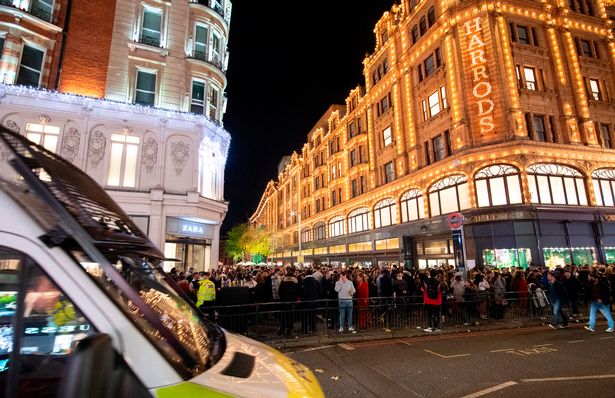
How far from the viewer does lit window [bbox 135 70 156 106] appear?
19297 millimetres

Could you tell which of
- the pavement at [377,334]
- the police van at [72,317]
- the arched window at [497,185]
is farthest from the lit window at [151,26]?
the arched window at [497,185]

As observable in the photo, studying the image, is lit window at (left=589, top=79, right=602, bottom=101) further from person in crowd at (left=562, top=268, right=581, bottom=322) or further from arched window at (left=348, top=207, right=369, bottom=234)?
person in crowd at (left=562, top=268, right=581, bottom=322)

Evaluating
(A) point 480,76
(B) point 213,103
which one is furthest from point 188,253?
(A) point 480,76

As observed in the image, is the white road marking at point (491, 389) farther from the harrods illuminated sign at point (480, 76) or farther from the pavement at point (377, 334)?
the harrods illuminated sign at point (480, 76)

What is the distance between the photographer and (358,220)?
40531mm

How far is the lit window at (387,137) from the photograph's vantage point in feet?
116

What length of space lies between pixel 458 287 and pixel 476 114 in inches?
702

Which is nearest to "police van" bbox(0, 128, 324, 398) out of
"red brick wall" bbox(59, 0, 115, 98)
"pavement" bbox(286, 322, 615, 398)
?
"pavement" bbox(286, 322, 615, 398)

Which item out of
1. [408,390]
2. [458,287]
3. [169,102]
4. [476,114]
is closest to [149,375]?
[408,390]

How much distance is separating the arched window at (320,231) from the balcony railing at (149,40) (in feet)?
117

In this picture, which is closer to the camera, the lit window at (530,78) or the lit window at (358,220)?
the lit window at (530,78)

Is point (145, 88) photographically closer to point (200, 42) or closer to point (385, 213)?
point (200, 42)

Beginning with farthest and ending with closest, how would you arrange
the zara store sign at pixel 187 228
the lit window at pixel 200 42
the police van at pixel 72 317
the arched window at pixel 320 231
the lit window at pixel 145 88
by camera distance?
the arched window at pixel 320 231 → the lit window at pixel 200 42 → the lit window at pixel 145 88 → the zara store sign at pixel 187 228 → the police van at pixel 72 317

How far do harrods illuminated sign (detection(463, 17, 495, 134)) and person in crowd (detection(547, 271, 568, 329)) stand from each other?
636 inches
